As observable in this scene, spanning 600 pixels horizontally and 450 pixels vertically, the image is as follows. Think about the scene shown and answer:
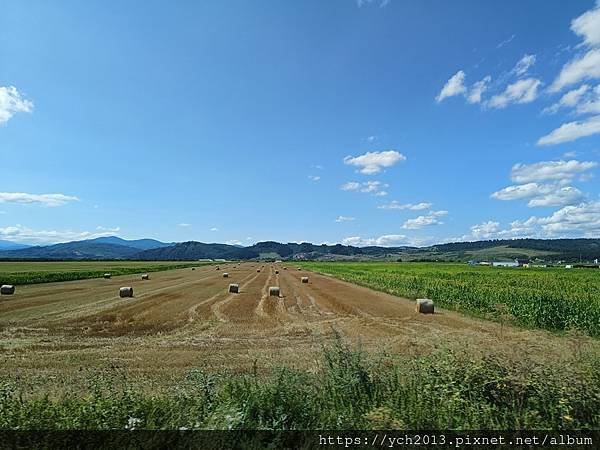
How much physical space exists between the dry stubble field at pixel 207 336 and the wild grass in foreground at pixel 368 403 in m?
0.68

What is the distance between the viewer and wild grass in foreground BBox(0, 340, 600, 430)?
6.04m

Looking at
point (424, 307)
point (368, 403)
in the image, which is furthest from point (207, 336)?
point (424, 307)

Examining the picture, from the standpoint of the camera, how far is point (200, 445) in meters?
5.41

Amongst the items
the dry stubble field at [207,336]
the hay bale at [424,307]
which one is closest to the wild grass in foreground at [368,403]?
the dry stubble field at [207,336]

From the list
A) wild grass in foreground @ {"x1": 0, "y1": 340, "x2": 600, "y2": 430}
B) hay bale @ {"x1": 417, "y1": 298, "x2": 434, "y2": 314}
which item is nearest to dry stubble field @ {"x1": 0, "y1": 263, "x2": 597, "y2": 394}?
hay bale @ {"x1": 417, "y1": 298, "x2": 434, "y2": 314}

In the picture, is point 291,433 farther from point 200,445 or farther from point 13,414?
point 13,414

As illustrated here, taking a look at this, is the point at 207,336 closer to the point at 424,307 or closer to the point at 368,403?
the point at 368,403

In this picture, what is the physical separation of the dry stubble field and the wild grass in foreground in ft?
2.24

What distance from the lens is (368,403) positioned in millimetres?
6973

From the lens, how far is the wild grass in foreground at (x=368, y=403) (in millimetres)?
6043

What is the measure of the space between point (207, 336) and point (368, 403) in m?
10.8

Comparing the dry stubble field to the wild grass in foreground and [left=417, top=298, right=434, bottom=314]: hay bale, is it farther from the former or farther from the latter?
the wild grass in foreground

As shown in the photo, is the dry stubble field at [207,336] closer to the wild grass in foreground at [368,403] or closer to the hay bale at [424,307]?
the hay bale at [424,307]

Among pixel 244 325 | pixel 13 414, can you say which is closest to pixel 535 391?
pixel 13 414
